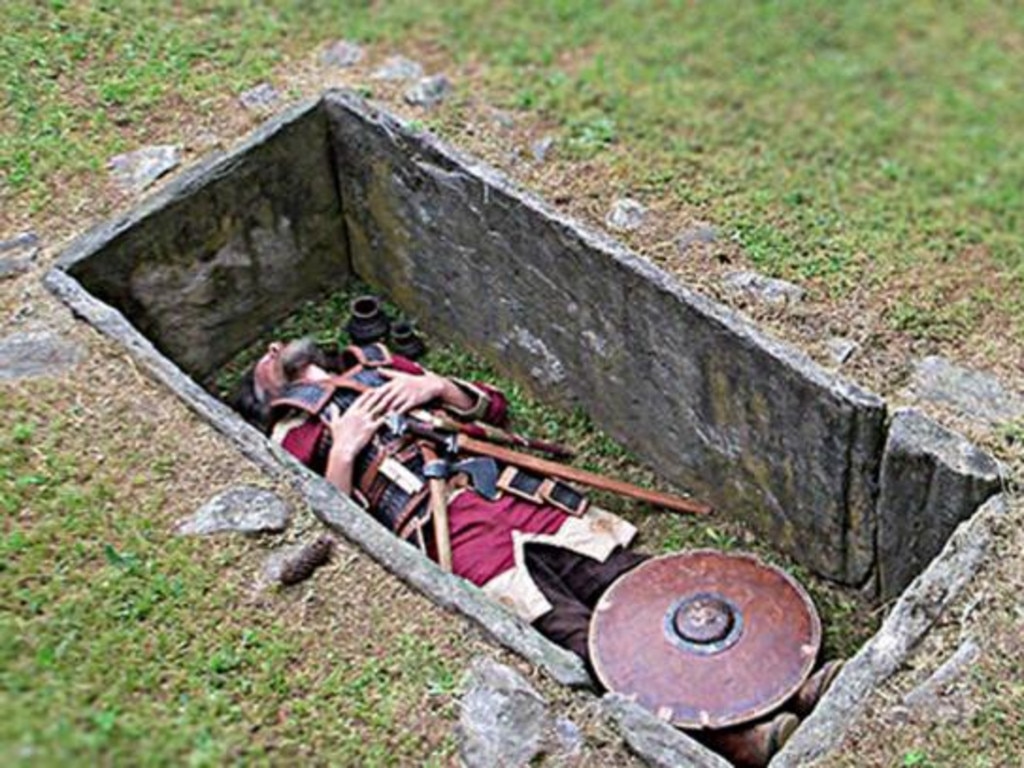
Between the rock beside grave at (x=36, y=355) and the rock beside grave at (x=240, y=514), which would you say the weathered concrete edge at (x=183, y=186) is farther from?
the rock beside grave at (x=240, y=514)

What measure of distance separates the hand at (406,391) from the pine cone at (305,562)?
3.44 ft

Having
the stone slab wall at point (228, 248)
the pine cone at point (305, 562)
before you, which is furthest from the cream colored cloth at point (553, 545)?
the stone slab wall at point (228, 248)

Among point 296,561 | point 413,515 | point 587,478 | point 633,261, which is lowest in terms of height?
point 587,478

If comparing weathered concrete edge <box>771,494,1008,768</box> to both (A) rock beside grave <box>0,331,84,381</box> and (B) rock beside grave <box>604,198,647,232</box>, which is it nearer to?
(B) rock beside grave <box>604,198,647,232</box>

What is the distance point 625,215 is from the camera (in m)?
6.55

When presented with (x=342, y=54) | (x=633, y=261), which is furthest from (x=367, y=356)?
(x=342, y=54)

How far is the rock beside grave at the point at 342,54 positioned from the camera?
24.7ft

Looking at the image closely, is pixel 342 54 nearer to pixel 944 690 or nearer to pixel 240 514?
pixel 240 514

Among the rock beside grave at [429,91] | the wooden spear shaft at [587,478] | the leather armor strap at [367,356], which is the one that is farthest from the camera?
the rock beside grave at [429,91]

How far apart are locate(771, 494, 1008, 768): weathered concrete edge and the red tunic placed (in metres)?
1.37

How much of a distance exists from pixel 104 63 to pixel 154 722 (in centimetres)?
369

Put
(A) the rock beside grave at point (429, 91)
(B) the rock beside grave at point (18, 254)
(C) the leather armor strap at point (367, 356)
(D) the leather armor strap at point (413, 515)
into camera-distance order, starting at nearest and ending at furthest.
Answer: (D) the leather armor strap at point (413, 515)
(B) the rock beside grave at point (18, 254)
(C) the leather armor strap at point (367, 356)
(A) the rock beside grave at point (429, 91)

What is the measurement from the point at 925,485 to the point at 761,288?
1.08 metres

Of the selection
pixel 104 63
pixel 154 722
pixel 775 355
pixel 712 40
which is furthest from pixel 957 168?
pixel 154 722
